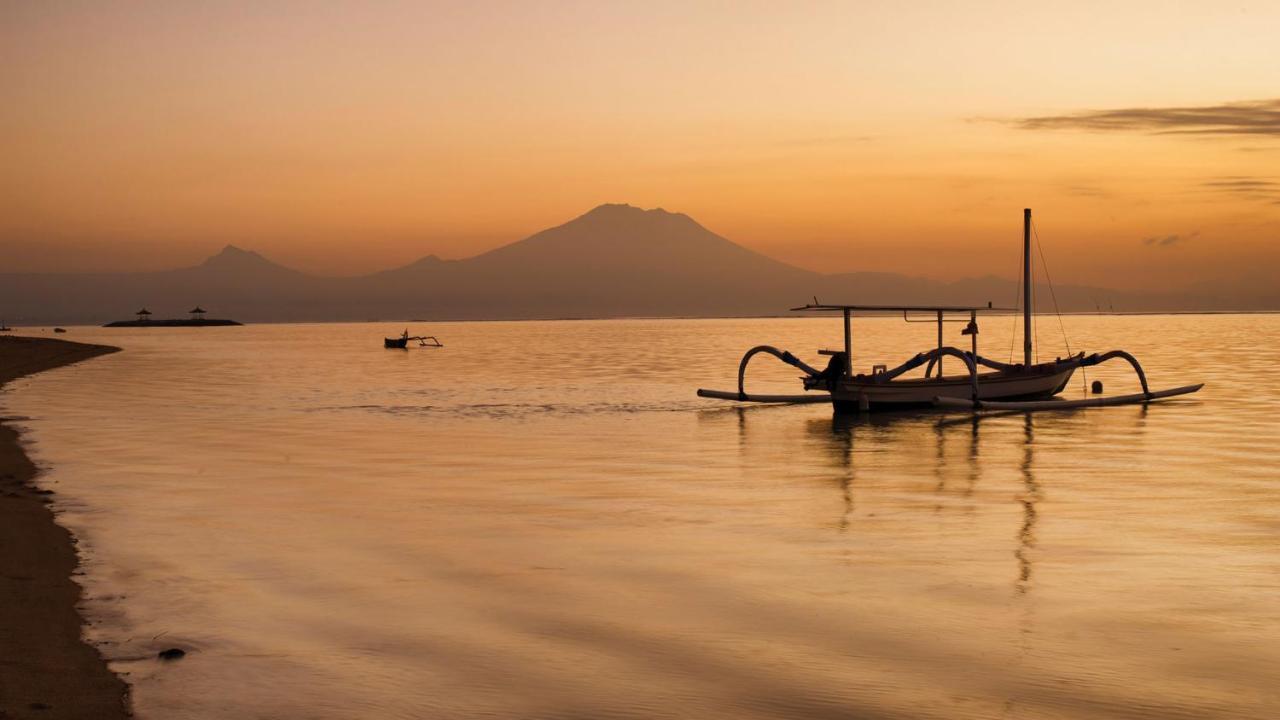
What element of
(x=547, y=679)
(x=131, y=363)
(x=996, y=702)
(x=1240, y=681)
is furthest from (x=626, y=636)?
(x=131, y=363)

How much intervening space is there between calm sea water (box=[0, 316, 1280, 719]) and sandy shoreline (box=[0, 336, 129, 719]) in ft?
1.11

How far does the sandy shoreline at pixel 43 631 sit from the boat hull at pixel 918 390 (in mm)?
29335

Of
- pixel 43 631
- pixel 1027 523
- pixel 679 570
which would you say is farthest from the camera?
pixel 1027 523

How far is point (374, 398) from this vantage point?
52844mm

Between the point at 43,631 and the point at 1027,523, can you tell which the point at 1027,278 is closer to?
the point at 1027,523

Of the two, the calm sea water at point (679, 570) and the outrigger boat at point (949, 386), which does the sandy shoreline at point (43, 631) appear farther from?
the outrigger boat at point (949, 386)

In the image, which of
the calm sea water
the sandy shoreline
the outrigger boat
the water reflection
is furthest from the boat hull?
the sandy shoreline

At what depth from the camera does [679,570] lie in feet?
50.8

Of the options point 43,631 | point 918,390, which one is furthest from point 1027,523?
point 918,390

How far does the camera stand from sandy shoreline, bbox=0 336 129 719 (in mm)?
9344

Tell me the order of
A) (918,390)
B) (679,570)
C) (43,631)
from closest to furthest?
1. (43,631)
2. (679,570)
3. (918,390)

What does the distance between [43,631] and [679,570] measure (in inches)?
294

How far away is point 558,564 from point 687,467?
12.4 m

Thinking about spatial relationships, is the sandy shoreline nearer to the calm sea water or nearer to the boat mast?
the calm sea water
